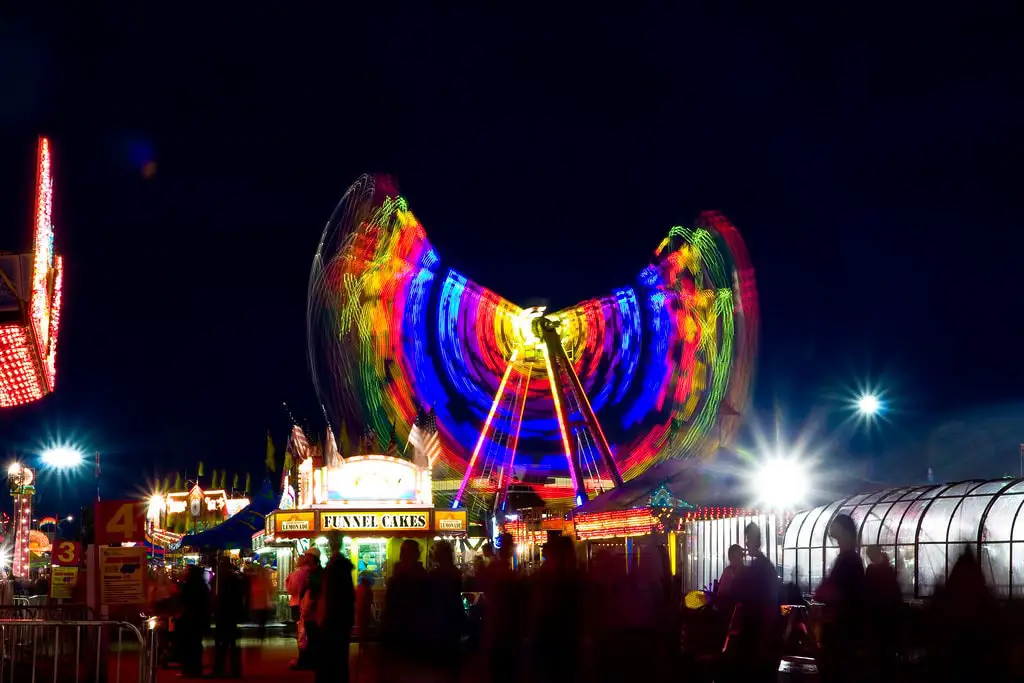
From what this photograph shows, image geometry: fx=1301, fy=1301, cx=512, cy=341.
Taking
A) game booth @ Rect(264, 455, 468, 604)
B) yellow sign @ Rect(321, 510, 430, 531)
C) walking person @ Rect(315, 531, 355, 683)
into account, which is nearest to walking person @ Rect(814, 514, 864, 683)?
walking person @ Rect(315, 531, 355, 683)

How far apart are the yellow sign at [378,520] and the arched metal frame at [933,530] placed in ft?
36.3

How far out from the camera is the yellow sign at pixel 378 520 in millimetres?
34000

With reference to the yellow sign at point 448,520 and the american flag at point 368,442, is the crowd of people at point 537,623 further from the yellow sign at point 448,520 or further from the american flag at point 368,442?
the american flag at point 368,442

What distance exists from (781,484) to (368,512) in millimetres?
12660

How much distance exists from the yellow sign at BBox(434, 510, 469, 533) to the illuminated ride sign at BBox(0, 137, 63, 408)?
36.3ft

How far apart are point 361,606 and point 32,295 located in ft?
43.3

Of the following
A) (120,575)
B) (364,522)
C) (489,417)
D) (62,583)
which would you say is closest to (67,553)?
(62,583)

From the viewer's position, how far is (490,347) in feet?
130

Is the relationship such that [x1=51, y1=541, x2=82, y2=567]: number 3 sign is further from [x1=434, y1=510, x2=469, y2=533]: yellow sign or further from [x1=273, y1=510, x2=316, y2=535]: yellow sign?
[x1=434, y1=510, x2=469, y2=533]: yellow sign

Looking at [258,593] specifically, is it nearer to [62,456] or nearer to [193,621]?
[193,621]

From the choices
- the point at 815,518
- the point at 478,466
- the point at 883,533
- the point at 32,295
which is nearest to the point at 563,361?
the point at 478,466

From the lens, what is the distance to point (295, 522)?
34125 mm

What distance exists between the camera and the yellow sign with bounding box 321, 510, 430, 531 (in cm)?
3400

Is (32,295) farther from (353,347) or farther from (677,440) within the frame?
(677,440)
